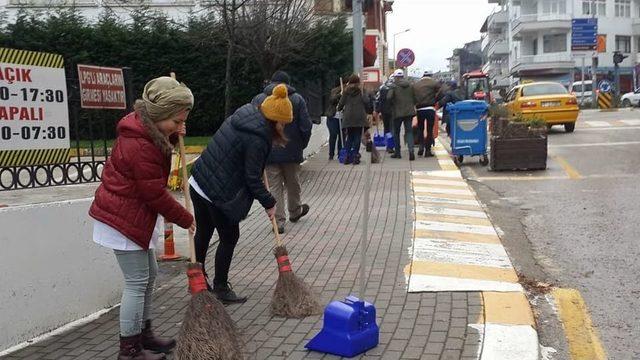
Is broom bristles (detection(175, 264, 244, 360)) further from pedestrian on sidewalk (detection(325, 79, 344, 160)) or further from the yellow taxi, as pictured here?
the yellow taxi

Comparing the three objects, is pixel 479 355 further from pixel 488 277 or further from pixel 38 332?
pixel 38 332

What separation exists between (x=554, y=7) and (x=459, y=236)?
67.7m

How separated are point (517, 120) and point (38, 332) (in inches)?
421

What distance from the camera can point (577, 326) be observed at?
523cm

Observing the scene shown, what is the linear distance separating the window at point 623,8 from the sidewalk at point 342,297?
6867 cm

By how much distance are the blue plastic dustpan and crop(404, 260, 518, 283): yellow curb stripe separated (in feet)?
6.33

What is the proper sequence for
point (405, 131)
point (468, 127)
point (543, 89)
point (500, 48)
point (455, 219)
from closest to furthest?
point (455, 219), point (468, 127), point (405, 131), point (543, 89), point (500, 48)

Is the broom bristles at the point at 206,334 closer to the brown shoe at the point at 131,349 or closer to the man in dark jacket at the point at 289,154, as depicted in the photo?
the brown shoe at the point at 131,349

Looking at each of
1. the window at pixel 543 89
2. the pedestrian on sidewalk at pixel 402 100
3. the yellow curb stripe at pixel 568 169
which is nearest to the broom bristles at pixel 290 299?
the yellow curb stripe at pixel 568 169

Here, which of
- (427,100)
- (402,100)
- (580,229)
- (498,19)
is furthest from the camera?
(498,19)

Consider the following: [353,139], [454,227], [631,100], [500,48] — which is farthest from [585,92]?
[454,227]

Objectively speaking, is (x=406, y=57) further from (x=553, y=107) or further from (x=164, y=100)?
(x=164, y=100)

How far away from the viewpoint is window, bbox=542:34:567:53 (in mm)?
69062

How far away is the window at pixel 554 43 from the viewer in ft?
227
